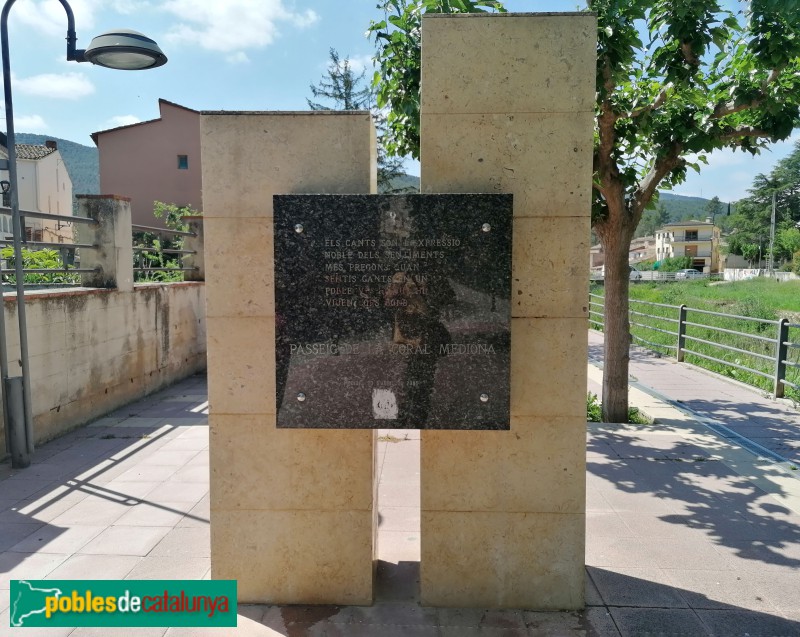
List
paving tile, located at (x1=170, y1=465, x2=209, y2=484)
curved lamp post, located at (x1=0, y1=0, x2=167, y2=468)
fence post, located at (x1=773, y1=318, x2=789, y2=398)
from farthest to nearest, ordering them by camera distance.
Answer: fence post, located at (x1=773, y1=318, x2=789, y2=398) → curved lamp post, located at (x1=0, y1=0, x2=167, y2=468) → paving tile, located at (x1=170, y1=465, x2=209, y2=484)

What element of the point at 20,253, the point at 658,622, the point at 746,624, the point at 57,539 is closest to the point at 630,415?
the point at 746,624

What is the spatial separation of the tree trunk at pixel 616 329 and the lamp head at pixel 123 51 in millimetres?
5259

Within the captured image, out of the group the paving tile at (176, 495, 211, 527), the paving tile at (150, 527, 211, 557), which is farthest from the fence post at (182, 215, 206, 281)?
the paving tile at (150, 527, 211, 557)

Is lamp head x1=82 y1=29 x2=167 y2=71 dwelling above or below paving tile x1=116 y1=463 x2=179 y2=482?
above

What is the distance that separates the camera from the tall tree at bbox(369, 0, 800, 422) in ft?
17.9

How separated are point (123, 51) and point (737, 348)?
9810 millimetres

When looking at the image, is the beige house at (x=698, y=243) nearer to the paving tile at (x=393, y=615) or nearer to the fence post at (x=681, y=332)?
the fence post at (x=681, y=332)

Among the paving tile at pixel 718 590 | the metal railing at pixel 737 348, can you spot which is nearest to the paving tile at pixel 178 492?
the paving tile at pixel 718 590

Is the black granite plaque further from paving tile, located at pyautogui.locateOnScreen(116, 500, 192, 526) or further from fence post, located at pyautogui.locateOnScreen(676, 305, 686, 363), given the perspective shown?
fence post, located at pyautogui.locateOnScreen(676, 305, 686, 363)

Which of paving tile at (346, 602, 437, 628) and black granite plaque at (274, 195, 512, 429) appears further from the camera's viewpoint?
paving tile at (346, 602, 437, 628)

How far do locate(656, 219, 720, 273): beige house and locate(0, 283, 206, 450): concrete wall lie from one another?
8410 centimetres

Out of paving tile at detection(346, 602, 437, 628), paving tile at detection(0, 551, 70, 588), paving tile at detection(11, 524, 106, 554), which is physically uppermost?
paving tile at detection(0, 551, 70, 588)

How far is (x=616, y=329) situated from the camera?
753 cm

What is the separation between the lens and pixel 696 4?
17.1 ft
